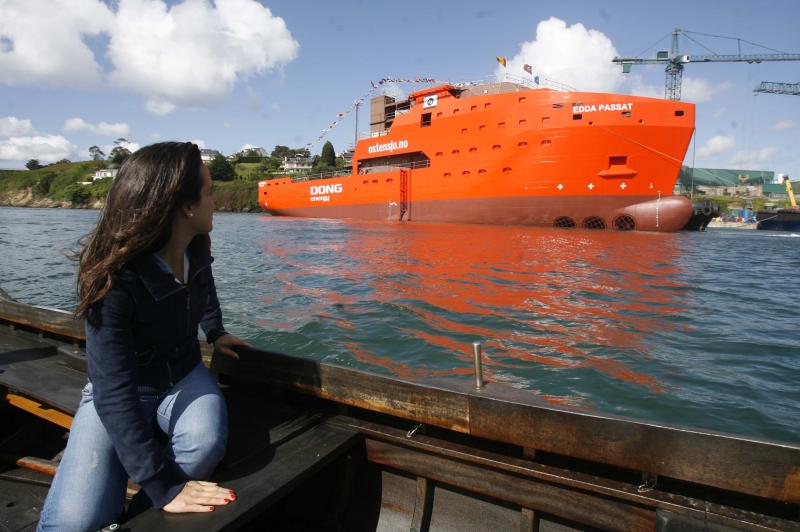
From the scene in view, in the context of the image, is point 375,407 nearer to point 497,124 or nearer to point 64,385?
point 64,385

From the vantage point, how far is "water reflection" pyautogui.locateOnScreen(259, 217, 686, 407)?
3.92 metres

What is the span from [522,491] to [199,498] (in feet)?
Answer: 3.54

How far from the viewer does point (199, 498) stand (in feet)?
4.35

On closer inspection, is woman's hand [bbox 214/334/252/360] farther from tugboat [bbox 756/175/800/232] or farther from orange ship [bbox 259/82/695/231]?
tugboat [bbox 756/175/800/232]

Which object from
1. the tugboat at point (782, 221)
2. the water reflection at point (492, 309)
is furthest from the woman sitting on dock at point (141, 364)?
the tugboat at point (782, 221)

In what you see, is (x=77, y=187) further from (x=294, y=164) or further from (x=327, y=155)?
(x=327, y=155)

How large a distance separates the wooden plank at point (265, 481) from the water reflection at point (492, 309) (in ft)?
6.68

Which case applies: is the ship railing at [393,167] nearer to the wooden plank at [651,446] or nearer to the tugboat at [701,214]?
the tugboat at [701,214]

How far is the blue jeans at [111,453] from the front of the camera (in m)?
1.28

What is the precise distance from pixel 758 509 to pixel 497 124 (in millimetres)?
18664

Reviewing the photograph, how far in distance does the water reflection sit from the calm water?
0.02m

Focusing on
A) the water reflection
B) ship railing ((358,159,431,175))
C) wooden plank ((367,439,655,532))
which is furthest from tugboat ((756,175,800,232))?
wooden plank ((367,439,655,532))

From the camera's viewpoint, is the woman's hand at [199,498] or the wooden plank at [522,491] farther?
the wooden plank at [522,491]

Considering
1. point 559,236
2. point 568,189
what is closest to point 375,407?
point 559,236
